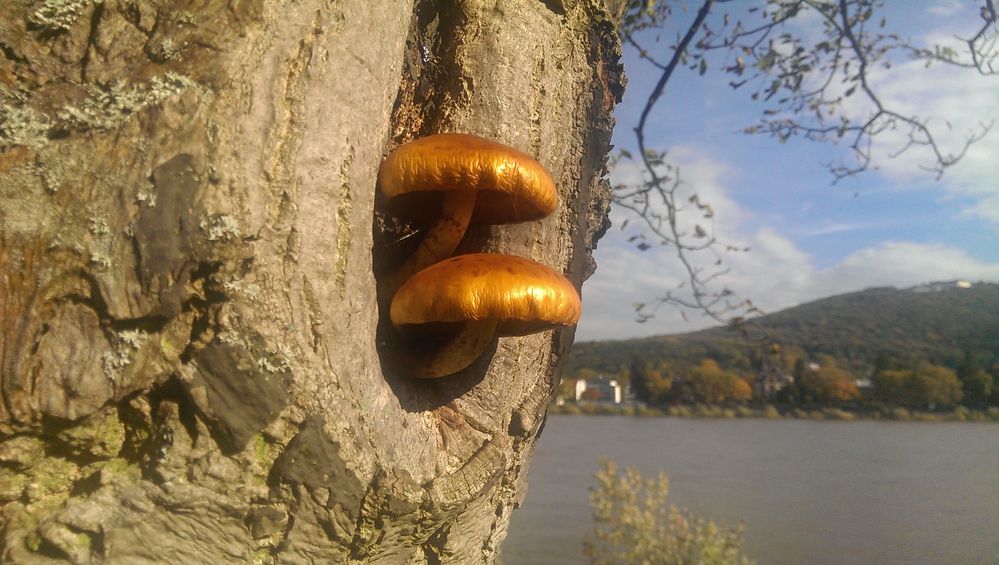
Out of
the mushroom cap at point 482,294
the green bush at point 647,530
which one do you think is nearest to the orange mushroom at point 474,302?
the mushroom cap at point 482,294

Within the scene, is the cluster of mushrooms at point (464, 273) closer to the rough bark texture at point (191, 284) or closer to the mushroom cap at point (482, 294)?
the mushroom cap at point (482, 294)

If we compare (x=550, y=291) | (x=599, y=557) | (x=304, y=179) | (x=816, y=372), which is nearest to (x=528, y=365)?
(x=550, y=291)

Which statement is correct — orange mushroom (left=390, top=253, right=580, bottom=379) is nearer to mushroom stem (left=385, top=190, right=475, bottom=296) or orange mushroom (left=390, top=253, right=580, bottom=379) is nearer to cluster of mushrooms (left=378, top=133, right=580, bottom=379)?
cluster of mushrooms (left=378, top=133, right=580, bottom=379)

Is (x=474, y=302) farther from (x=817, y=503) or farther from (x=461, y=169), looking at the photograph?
(x=817, y=503)

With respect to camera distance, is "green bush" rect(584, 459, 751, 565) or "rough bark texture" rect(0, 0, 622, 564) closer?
"rough bark texture" rect(0, 0, 622, 564)

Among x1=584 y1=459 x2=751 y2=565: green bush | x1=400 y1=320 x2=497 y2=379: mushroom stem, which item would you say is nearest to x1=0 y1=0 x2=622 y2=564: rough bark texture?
x1=400 y1=320 x2=497 y2=379: mushroom stem
